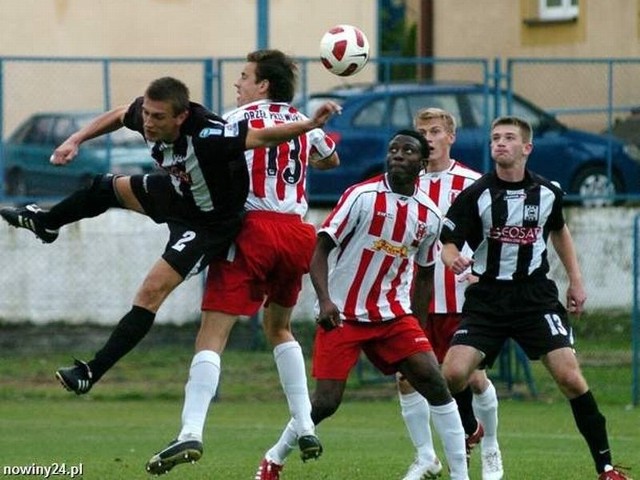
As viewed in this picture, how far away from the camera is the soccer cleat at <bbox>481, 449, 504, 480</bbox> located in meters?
10.8

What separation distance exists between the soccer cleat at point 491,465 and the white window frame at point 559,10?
19.7 meters

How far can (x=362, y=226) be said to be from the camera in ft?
34.0

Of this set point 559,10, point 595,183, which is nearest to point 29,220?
point 595,183

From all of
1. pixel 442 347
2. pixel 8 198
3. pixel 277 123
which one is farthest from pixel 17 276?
pixel 277 123

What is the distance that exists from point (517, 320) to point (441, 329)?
59.7 inches

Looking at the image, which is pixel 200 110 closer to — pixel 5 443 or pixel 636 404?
pixel 5 443

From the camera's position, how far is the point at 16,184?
760 inches

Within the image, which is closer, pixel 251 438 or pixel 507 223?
pixel 507 223

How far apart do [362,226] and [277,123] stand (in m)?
0.83

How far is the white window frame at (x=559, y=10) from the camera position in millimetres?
29828

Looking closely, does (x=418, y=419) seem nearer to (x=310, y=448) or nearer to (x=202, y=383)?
(x=310, y=448)

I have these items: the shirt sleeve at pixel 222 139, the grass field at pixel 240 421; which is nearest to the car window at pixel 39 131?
the grass field at pixel 240 421

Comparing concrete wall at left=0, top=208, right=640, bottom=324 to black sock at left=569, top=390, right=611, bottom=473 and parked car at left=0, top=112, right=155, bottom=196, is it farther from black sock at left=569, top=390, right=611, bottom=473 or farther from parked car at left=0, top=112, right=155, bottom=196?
black sock at left=569, top=390, right=611, bottom=473

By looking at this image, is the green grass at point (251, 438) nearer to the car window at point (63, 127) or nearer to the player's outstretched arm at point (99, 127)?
the player's outstretched arm at point (99, 127)
